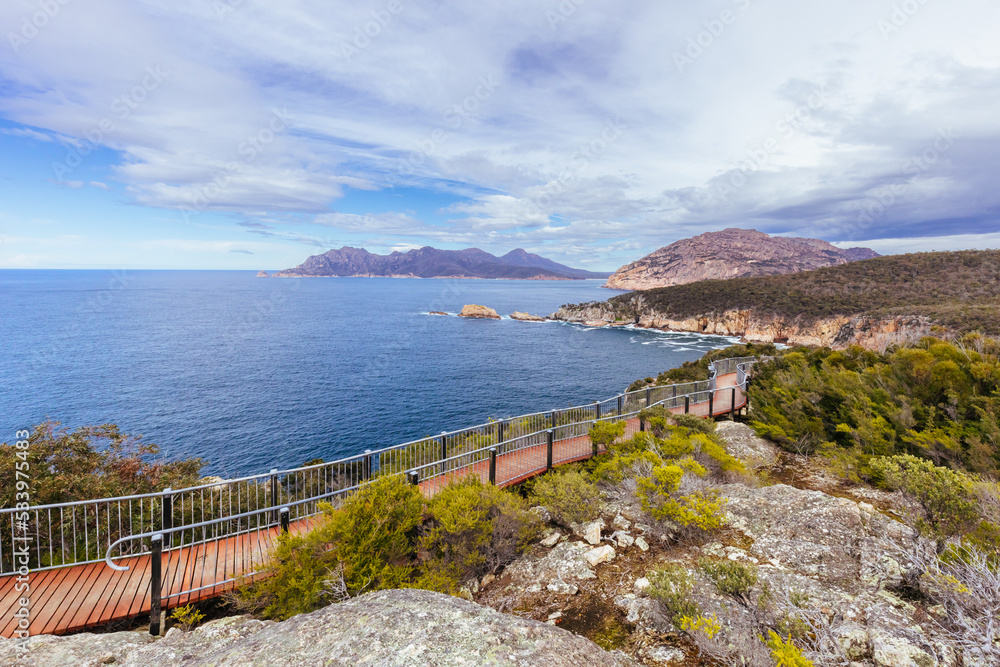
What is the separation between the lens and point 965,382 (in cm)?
843

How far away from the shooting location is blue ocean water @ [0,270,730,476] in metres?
25.3

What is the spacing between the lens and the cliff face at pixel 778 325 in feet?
146

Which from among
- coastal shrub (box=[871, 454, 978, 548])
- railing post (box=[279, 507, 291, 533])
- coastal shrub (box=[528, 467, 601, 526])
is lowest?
coastal shrub (box=[528, 467, 601, 526])

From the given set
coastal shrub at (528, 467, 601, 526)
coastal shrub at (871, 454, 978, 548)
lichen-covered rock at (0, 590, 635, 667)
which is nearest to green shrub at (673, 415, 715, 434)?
coastal shrub at (528, 467, 601, 526)

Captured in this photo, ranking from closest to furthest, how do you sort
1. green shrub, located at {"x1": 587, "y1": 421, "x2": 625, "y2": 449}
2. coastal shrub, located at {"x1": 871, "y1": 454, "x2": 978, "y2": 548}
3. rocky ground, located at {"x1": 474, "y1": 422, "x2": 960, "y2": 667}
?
1. rocky ground, located at {"x1": 474, "y1": 422, "x2": 960, "y2": 667}
2. coastal shrub, located at {"x1": 871, "y1": 454, "x2": 978, "y2": 548}
3. green shrub, located at {"x1": 587, "y1": 421, "x2": 625, "y2": 449}

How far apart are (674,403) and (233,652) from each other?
13.1m

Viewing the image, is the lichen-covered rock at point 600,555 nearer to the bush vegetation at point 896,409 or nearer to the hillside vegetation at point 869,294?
the bush vegetation at point 896,409

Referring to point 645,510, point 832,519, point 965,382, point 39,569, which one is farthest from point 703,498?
point 39,569

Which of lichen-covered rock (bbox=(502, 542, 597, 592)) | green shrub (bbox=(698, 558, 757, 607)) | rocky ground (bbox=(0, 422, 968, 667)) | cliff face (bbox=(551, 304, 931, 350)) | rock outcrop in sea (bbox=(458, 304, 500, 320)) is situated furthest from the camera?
rock outcrop in sea (bbox=(458, 304, 500, 320))

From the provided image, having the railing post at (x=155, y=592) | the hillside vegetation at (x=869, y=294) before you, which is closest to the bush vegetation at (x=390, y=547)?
the railing post at (x=155, y=592)

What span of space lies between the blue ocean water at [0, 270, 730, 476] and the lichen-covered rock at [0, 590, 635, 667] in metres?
19.1

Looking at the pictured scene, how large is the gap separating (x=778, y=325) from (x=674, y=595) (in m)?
76.0

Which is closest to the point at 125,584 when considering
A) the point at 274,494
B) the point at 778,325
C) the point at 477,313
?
the point at 274,494

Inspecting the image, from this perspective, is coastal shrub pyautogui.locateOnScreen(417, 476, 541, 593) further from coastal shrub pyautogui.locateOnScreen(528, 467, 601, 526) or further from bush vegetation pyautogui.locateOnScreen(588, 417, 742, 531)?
bush vegetation pyautogui.locateOnScreen(588, 417, 742, 531)
